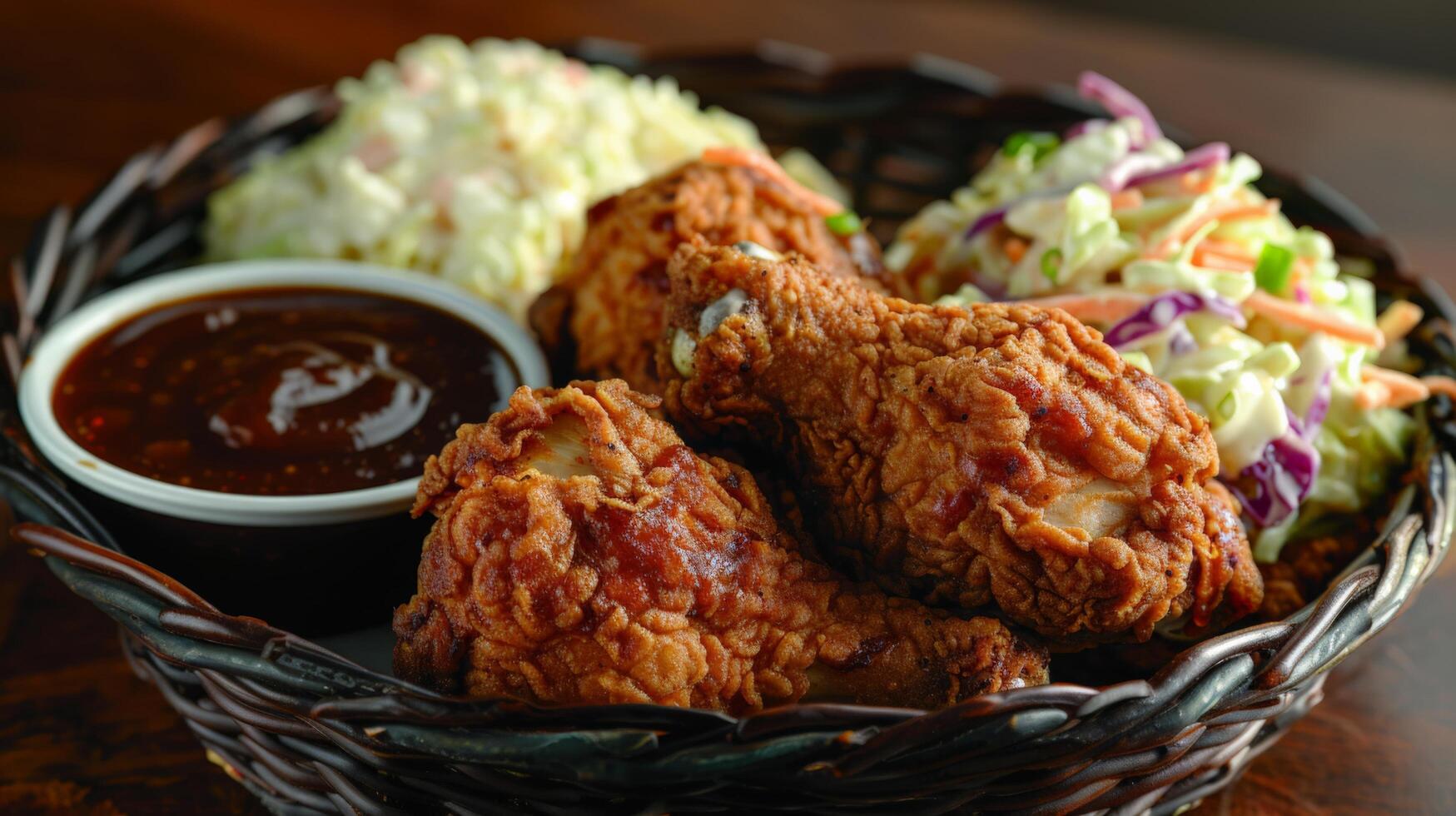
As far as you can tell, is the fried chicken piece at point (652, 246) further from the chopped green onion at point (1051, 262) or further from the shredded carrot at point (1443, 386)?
the shredded carrot at point (1443, 386)

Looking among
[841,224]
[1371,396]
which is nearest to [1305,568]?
[1371,396]

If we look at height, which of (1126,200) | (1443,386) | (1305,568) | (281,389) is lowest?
(1305,568)

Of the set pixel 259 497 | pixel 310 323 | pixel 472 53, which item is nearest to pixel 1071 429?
pixel 259 497

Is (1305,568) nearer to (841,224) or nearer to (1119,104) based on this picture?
(841,224)

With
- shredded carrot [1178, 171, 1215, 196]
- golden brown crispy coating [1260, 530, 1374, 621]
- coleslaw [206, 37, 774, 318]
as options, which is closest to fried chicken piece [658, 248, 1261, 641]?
golden brown crispy coating [1260, 530, 1374, 621]

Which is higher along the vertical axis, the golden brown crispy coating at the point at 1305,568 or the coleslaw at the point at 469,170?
the coleslaw at the point at 469,170

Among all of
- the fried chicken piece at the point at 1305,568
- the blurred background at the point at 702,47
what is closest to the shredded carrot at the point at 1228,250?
the fried chicken piece at the point at 1305,568

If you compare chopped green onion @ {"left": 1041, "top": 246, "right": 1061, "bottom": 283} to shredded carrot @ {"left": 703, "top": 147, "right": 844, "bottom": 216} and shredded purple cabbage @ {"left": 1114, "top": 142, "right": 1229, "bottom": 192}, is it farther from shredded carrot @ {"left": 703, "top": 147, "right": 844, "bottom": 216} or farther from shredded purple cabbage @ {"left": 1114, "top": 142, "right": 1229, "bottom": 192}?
shredded carrot @ {"left": 703, "top": 147, "right": 844, "bottom": 216}
